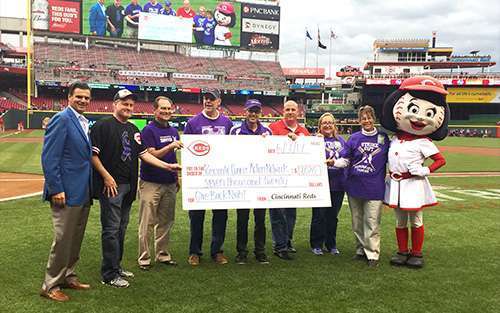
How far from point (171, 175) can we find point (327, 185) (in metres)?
1.90

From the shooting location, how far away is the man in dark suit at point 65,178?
3.67 meters

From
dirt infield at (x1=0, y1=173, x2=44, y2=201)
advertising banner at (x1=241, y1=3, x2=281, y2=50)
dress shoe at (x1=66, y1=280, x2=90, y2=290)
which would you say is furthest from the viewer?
advertising banner at (x1=241, y1=3, x2=281, y2=50)

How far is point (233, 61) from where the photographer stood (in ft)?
189

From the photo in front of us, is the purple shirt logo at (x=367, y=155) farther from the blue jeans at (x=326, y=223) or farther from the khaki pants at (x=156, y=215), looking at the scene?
the khaki pants at (x=156, y=215)

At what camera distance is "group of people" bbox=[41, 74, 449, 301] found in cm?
381

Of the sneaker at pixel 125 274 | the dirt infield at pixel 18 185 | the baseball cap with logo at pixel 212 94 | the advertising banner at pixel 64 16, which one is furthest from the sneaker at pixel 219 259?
the advertising banner at pixel 64 16

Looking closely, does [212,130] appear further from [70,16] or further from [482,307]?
[70,16]

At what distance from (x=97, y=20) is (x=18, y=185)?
4188cm

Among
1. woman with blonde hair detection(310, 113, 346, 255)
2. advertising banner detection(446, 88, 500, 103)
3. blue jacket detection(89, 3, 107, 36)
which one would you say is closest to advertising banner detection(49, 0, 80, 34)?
blue jacket detection(89, 3, 107, 36)

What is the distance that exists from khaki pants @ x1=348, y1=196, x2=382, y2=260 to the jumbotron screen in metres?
48.5

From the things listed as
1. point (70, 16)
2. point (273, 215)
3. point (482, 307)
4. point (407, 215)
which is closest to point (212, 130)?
point (273, 215)

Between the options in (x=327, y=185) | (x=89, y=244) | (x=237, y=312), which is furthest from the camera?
(x=89, y=244)

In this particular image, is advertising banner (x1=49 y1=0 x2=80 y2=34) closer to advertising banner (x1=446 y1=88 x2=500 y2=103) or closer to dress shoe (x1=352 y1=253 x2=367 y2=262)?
advertising banner (x1=446 y1=88 x2=500 y2=103)

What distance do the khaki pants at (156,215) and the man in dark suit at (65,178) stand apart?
882 millimetres
